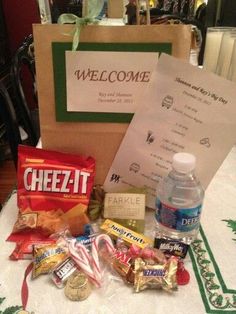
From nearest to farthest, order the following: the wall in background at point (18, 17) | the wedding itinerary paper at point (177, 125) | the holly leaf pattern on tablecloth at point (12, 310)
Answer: the holly leaf pattern on tablecloth at point (12, 310), the wedding itinerary paper at point (177, 125), the wall in background at point (18, 17)

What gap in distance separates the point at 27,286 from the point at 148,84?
16.5 inches

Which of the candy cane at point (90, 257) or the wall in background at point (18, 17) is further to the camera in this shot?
→ the wall in background at point (18, 17)

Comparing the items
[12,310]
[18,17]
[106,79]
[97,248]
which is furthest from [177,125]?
[18,17]

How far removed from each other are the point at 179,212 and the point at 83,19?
38 centimetres

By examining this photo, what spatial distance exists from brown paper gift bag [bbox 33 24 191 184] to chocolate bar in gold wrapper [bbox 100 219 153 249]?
0.15 m

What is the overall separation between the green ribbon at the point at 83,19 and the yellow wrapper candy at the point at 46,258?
356 millimetres

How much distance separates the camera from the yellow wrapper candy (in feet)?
1.71

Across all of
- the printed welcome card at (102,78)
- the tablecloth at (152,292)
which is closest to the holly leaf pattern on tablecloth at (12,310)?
the tablecloth at (152,292)

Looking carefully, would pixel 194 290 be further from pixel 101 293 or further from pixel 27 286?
pixel 27 286

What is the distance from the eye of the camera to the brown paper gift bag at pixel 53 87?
56 cm

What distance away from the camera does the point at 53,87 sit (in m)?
0.62

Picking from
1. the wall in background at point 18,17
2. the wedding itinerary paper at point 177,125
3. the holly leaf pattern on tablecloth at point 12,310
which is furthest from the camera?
the wall in background at point 18,17

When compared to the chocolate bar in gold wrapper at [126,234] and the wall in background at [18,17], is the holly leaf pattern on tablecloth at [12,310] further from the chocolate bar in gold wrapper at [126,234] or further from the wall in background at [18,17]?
the wall in background at [18,17]

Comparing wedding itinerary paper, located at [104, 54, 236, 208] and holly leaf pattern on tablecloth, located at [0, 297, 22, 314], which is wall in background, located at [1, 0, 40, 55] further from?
holly leaf pattern on tablecloth, located at [0, 297, 22, 314]
